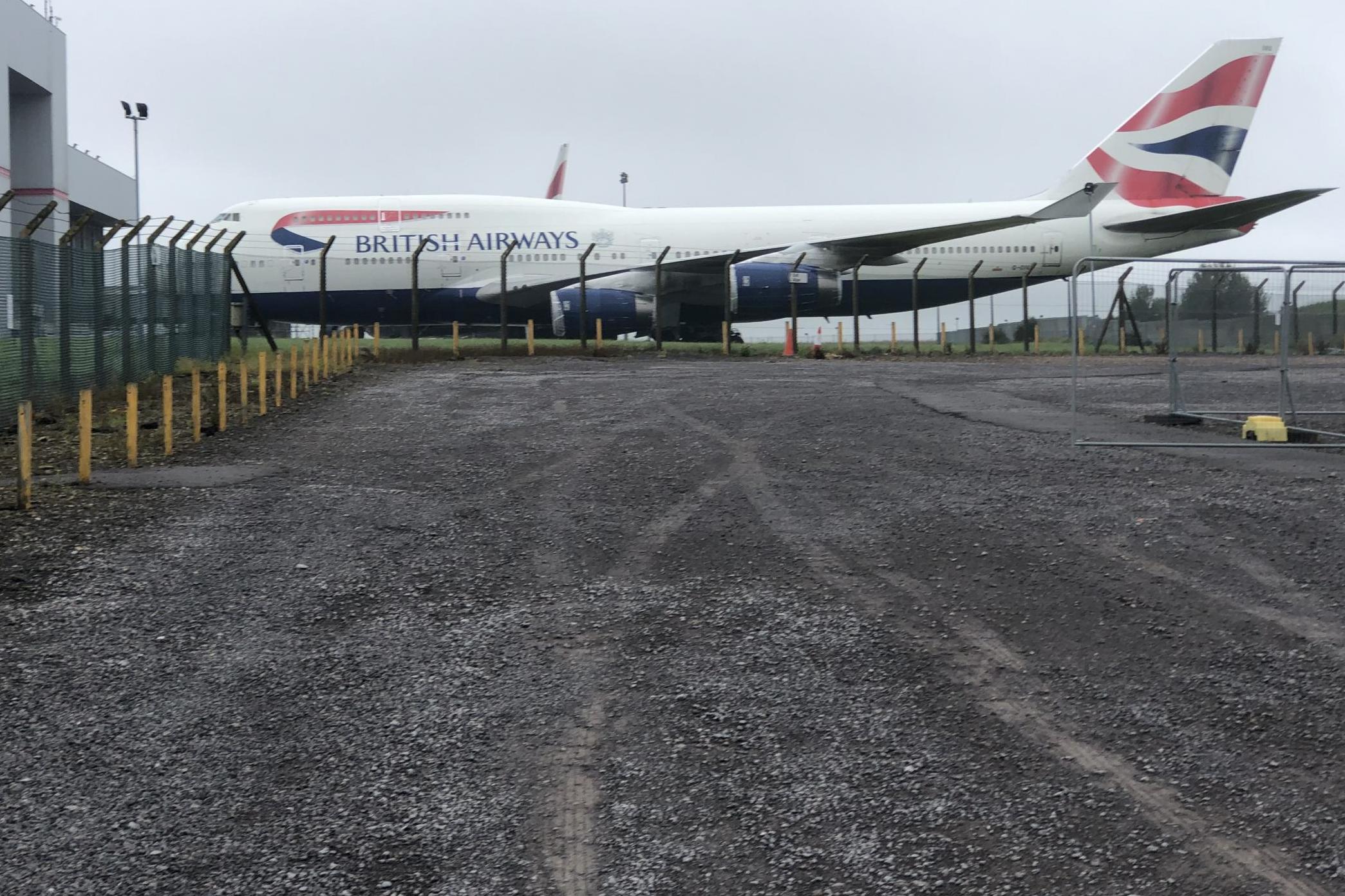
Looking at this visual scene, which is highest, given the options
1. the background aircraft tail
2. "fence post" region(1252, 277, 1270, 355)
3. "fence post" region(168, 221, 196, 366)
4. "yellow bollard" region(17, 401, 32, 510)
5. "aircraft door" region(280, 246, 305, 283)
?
the background aircraft tail

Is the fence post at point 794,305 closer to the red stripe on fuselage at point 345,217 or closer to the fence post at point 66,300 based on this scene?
the red stripe on fuselage at point 345,217

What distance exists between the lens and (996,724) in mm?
5148

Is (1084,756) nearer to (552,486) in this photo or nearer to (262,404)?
(552,486)

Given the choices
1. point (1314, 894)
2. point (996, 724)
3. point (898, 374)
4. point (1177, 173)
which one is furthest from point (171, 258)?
point (1177, 173)

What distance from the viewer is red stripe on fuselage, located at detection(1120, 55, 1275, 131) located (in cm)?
3117

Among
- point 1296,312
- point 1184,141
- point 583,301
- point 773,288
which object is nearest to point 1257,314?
point 1296,312

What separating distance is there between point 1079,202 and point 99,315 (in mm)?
22830

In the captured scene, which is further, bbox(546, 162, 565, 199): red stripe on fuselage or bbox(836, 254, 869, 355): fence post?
bbox(546, 162, 565, 199): red stripe on fuselage

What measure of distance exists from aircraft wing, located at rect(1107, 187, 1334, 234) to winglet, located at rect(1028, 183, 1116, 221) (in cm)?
88

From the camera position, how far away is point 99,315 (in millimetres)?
15531

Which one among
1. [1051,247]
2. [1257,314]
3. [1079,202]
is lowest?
[1257,314]

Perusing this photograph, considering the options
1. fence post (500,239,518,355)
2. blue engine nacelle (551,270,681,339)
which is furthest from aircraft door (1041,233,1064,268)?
fence post (500,239,518,355)

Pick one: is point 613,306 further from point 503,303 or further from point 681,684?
point 681,684

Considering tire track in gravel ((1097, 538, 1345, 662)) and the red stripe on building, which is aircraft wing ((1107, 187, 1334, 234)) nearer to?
tire track in gravel ((1097, 538, 1345, 662))
